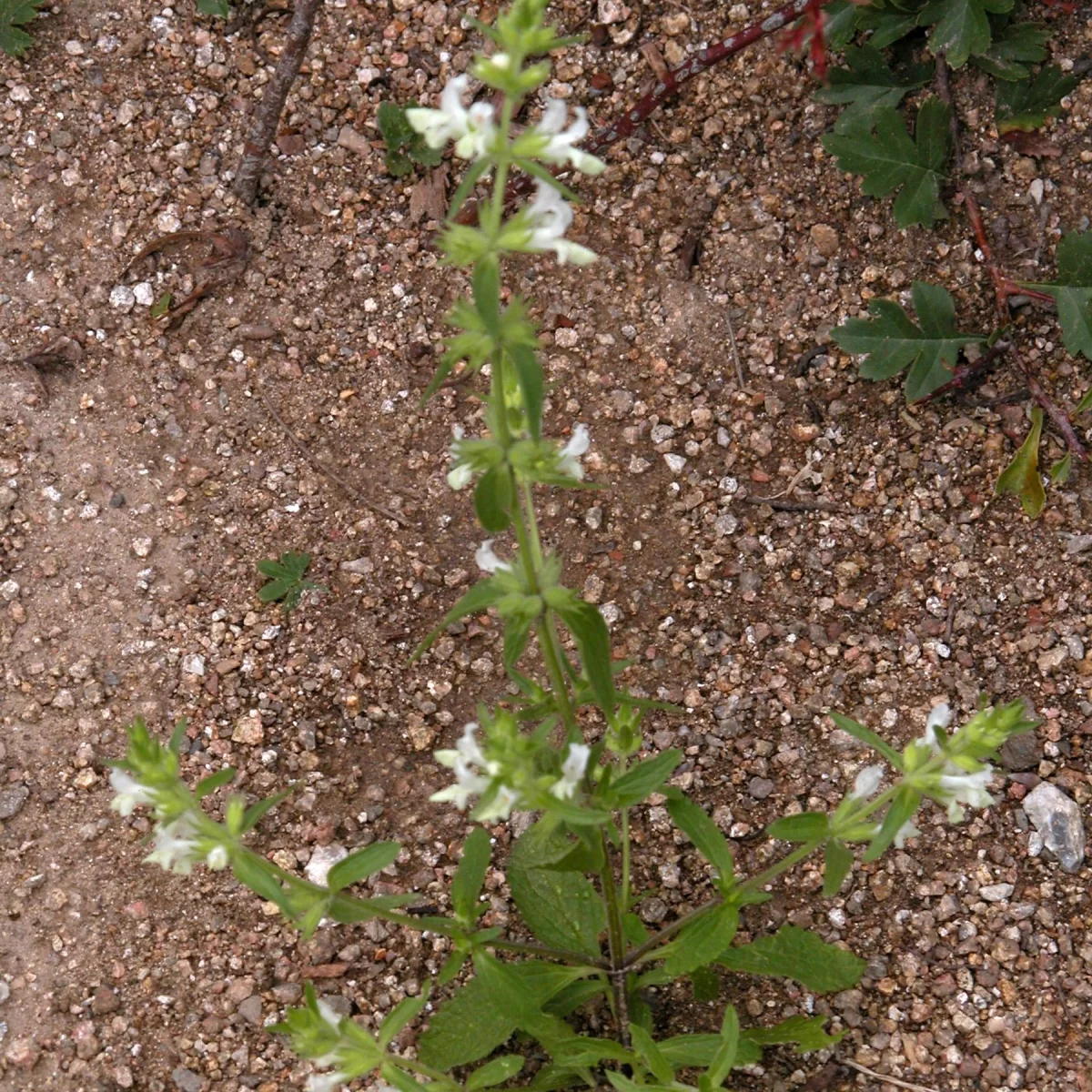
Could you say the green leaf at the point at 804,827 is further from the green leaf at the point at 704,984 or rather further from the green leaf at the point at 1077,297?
the green leaf at the point at 1077,297

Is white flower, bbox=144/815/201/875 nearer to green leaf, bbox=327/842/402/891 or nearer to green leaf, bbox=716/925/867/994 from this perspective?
green leaf, bbox=327/842/402/891

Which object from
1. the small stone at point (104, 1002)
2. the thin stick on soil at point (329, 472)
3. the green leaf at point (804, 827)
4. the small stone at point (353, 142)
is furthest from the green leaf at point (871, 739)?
the small stone at point (353, 142)

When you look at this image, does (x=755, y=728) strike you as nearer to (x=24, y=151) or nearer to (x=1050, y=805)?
(x=1050, y=805)

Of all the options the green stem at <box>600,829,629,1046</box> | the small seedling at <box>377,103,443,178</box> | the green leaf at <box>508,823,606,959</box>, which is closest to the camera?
the green stem at <box>600,829,629,1046</box>

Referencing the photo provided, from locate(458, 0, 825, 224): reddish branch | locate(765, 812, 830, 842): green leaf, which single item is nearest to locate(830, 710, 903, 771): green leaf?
locate(765, 812, 830, 842): green leaf

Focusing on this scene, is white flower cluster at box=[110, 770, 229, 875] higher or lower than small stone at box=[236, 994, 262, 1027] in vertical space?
higher

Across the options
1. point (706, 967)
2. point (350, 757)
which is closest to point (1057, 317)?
point (706, 967)
